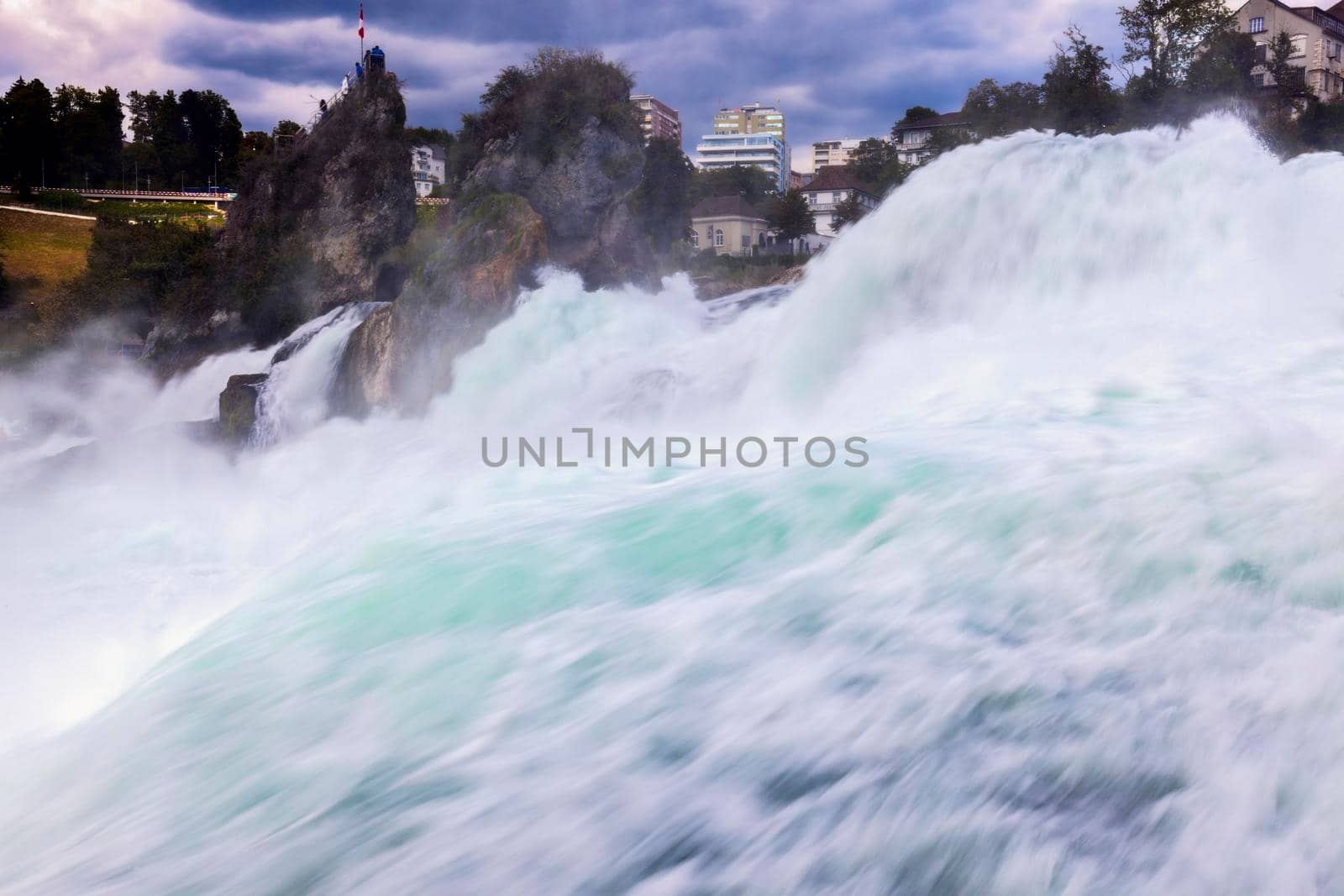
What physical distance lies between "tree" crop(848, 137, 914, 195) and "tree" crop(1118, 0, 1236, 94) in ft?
25.7

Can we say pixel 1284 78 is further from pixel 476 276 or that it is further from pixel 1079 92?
pixel 476 276

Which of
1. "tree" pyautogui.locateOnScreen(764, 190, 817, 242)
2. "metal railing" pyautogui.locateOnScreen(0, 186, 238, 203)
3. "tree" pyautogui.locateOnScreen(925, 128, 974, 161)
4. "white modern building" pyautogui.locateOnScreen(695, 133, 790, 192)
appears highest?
"white modern building" pyautogui.locateOnScreen(695, 133, 790, 192)

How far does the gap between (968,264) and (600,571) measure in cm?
651

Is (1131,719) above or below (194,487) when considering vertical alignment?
above

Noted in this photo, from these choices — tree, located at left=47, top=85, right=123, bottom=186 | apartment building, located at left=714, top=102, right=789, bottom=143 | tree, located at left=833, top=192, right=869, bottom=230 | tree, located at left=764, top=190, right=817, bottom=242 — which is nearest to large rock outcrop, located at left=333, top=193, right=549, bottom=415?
tree, located at left=833, top=192, right=869, bottom=230

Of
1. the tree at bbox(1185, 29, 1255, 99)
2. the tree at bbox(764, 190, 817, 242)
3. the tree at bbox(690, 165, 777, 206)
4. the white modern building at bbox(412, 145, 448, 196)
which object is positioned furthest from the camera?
the white modern building at bbox(412, 145, 448, 196)

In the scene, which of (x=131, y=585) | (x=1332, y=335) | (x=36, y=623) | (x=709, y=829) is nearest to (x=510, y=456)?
(x=131, y=585)

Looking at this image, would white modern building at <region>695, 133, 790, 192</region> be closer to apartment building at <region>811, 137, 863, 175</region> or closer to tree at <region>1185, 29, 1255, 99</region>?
apartment building at <region>811, 137, 863, 175</region>

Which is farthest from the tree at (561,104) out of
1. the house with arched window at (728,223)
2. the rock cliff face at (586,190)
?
the house with arched window at (728,223)

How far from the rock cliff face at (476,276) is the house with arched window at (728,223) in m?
27.8

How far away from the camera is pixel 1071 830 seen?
225cm

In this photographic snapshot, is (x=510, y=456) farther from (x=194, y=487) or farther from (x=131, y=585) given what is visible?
(x=194, y=487)

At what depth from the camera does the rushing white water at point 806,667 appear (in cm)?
231

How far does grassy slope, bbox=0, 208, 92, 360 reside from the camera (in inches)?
1166
